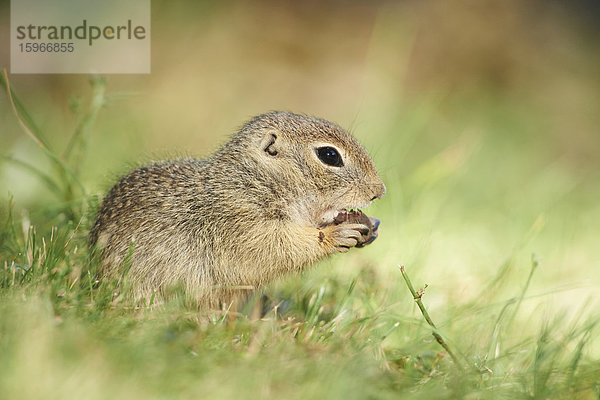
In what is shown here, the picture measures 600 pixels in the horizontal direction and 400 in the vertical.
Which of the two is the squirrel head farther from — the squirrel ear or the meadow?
the meadow

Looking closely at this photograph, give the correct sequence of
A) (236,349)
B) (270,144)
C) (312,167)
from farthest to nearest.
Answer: (270,144), (312,167), (236,349)

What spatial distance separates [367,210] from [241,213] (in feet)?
7.35

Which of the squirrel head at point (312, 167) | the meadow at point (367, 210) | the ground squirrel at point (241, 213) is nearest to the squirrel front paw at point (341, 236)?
the ground squirrel at point (241, 213)

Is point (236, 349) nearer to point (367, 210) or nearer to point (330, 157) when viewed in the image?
point (330, 157)

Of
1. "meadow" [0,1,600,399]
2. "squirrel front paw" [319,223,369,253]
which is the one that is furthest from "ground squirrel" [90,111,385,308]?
"meadow" [0,1,600,399]

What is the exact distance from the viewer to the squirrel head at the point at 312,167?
13.1 ft

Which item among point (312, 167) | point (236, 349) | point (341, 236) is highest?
point (312, 167)

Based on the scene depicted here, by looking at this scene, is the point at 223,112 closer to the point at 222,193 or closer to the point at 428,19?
the point at 428,19

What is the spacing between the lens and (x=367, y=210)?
593 cm

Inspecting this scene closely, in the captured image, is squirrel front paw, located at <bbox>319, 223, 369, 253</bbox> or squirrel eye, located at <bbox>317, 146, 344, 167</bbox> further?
→ squirrel eye, located at <bbox>317, 146, 344, 167</bbox>

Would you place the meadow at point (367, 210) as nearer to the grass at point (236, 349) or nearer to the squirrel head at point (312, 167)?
the grass at point (236, 349)

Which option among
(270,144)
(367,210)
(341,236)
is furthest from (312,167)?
(367,210)

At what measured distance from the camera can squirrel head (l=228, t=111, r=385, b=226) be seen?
13.1 feet

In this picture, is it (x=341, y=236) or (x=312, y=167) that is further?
(x=312, y=167)
